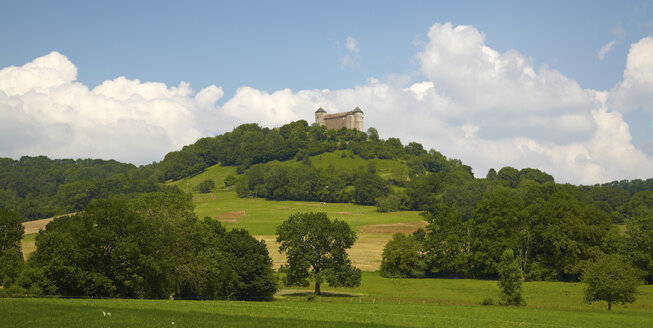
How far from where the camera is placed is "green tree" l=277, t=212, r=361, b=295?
66.9m

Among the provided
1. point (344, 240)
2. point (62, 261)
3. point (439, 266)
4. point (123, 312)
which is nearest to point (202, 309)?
point (123, 312)

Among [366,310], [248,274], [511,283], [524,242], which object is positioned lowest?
[366,310]

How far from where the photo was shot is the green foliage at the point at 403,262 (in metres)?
88.3

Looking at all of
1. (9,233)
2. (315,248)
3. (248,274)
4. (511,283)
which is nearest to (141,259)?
(248,274)

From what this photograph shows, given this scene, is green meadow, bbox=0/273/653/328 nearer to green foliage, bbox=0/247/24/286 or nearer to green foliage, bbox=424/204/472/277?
green foliage, bbox=0/247/24/286

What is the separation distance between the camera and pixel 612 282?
5466 cm

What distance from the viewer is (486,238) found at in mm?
89312

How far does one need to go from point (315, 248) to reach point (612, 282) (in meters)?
33.3

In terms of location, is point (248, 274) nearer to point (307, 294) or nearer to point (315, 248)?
point (307, 294)

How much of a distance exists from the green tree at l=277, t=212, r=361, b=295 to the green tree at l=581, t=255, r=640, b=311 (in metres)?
26.2

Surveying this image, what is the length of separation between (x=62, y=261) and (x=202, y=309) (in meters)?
13.7

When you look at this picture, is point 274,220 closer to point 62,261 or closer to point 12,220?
point 12,220

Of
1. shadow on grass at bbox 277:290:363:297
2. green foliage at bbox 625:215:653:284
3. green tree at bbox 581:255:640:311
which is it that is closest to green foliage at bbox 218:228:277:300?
shadow on grass at bbox 277:290:363:297

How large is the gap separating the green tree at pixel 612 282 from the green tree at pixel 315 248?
26.2 m
